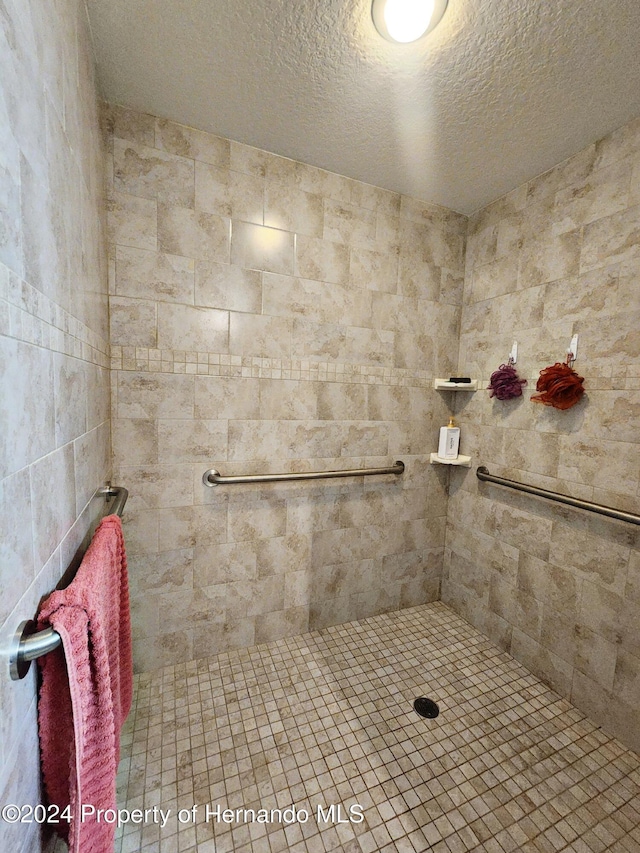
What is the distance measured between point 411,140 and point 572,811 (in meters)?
2.50

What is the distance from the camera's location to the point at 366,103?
126 centimetres

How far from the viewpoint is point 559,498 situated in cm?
147

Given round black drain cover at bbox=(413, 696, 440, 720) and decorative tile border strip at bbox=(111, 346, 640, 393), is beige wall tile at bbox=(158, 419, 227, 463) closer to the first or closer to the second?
decorative tile border strip at bbox=(111, 346, 640, 393)

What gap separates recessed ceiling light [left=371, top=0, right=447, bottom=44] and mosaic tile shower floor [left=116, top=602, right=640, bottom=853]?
233 cm

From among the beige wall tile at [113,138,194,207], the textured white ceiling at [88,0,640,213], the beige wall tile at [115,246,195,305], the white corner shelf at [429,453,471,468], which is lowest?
the white corner shelf at [429,453,471,468]

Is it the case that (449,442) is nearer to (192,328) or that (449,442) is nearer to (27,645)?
(192,328)

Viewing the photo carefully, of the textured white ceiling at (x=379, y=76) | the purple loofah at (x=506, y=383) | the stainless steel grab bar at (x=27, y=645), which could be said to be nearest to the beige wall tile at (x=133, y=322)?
the textured white ceiling at (x=379, y=76)

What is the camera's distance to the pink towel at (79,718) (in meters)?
0.54

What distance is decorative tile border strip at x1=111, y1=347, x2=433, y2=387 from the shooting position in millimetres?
1390

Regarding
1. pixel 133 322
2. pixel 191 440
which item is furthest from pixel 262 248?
pixel 191 440

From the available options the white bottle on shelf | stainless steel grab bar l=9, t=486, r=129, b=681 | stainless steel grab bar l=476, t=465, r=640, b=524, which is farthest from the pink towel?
the white bottle on shelf

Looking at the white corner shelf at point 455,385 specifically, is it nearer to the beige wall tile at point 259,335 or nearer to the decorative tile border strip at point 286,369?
the decorative tile border strip at point 286,369

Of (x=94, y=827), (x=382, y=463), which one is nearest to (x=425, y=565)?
(x=382, y=463)

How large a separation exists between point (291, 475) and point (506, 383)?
1181 mm
